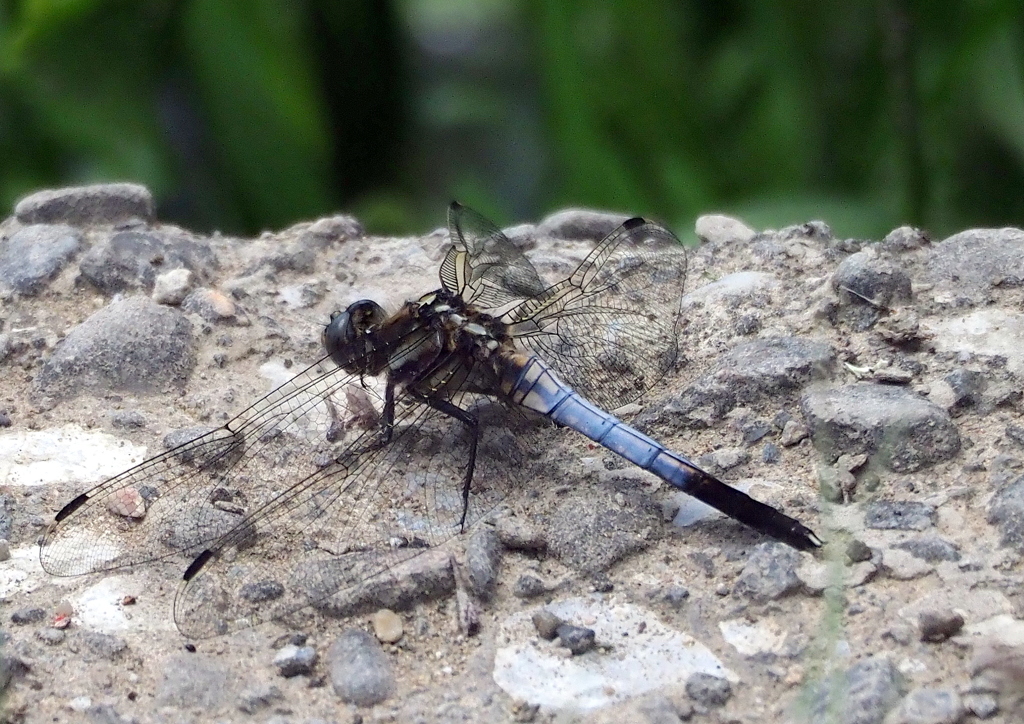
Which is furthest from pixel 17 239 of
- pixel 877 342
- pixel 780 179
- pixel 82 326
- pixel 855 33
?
pixel 855 33

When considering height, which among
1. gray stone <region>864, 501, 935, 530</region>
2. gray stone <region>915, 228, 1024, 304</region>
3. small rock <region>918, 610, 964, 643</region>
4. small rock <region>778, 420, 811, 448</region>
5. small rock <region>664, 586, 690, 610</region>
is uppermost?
gray stone <region>915, 228, 1024, 304</region>

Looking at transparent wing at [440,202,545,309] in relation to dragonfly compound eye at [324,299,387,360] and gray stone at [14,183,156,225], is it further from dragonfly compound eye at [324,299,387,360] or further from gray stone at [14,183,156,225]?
gray stone at [14,183,156,225]

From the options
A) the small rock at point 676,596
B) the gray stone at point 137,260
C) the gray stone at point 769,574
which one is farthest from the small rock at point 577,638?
the gray stone at point 137,260

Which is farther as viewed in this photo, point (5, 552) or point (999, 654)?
point (5, 552)

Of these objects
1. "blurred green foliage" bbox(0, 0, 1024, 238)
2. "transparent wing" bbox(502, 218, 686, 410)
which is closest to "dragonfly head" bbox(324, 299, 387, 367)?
"transparent wing" bbox(502, 218, 686, 410)

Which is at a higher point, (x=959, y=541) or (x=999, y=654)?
(x=959, y=541)

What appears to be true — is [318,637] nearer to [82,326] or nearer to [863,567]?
[863,567]

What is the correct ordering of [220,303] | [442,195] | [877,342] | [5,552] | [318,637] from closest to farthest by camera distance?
[318,637] → [5,552] → [877,342] → [220,303] → [442,195]
